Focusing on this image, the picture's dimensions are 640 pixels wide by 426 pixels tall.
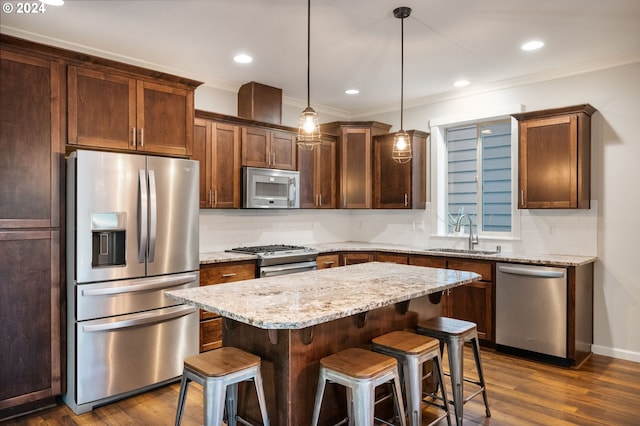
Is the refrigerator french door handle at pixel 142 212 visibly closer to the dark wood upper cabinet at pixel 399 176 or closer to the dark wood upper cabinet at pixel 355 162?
the dark wood upper cabinet at pixel 355 162

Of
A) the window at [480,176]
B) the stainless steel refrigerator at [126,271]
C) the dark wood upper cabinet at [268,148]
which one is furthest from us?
the window at [480,176]

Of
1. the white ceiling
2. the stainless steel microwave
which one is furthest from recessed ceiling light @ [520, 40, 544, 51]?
the stainless steel microwave

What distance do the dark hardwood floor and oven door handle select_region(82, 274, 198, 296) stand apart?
806 mm

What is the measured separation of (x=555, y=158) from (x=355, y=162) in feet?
7.54

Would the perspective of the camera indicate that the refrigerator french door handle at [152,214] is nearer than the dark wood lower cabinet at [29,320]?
No

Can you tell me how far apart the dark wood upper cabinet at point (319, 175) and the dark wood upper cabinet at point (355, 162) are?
92 millimetres

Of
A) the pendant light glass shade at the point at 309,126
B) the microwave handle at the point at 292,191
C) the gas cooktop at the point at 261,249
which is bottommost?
the gas cooktop at the point at 261,249

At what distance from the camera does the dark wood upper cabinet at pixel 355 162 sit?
215 inches

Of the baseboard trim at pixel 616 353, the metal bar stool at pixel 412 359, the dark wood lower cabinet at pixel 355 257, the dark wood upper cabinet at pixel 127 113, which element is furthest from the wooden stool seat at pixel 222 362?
the baseboard trim at pixel 616 353

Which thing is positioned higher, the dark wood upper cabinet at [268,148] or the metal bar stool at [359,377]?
the dark wood upper cabinet at [268,148]

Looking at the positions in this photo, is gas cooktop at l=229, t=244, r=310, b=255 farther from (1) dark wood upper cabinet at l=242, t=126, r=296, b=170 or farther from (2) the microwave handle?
(1) dark wood upper cabinet at l=242, t=126, r=296, b=170

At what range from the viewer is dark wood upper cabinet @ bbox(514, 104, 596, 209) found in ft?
12.8

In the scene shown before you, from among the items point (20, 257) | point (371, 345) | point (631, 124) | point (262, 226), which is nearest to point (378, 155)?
point (262, 226)

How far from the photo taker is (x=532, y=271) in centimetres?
386
